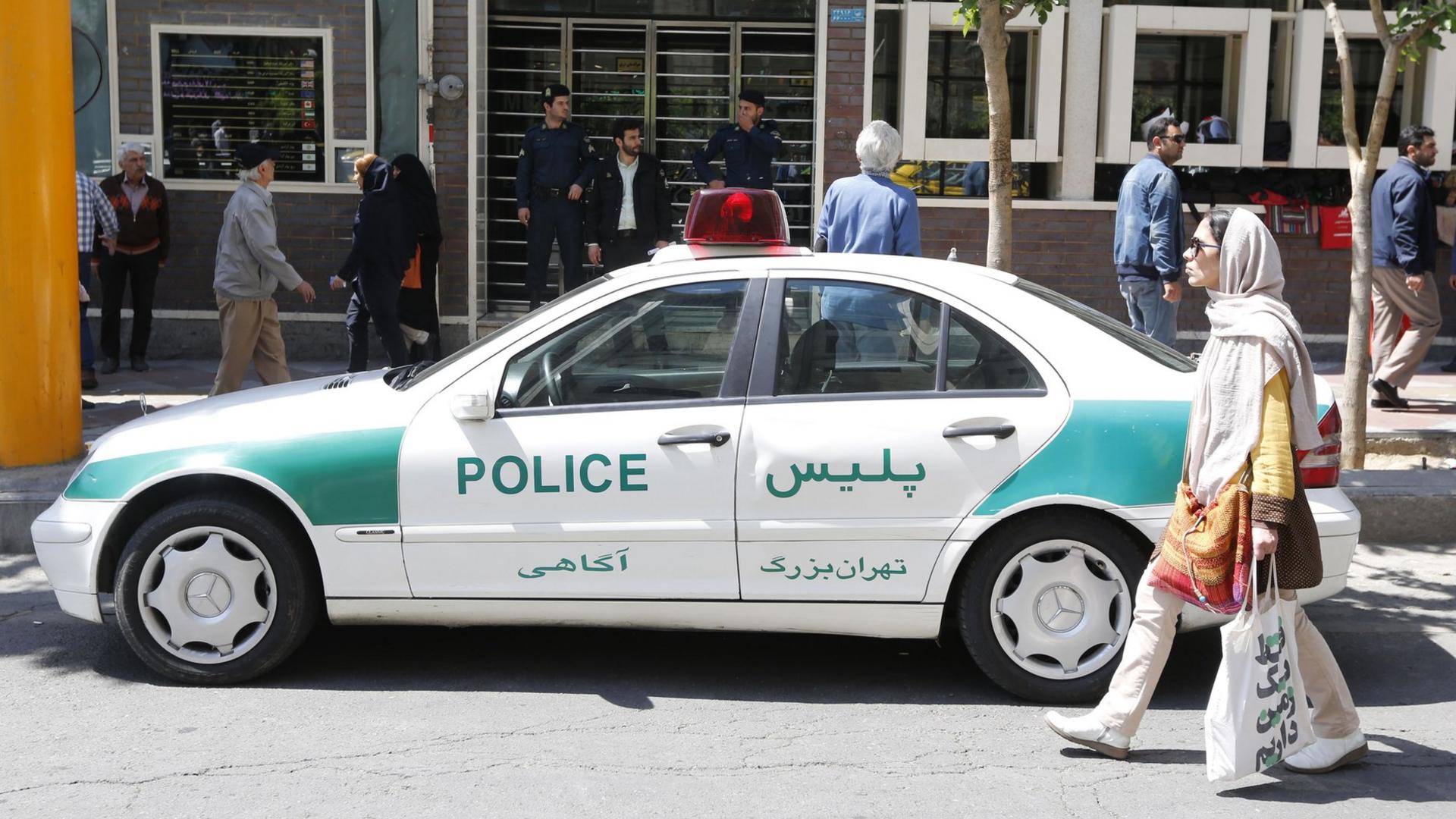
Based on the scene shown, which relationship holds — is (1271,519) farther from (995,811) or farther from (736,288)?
(736,288)

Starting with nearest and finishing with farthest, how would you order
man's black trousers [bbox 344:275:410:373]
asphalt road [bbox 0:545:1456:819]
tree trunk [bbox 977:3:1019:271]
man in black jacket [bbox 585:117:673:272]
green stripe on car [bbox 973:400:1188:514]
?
asphalt road [bbox 0:545:1456:819], green stripe on car [bbox 973:400:1188:514], tree trunk [bbox 977:3:1019:271], man's black trousers [bbox 344:275:410:373], man in black jacket [bbox 585:117:673:272]

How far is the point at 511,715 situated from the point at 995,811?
1667 mm

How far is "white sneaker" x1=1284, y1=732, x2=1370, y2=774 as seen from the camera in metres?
4.64

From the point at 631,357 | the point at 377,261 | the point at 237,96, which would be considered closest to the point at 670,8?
the point at 237,96

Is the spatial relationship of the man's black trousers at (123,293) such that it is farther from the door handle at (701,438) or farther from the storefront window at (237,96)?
the door handle at (701,438)

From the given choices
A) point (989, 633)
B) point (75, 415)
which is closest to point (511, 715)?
point (989, 633)

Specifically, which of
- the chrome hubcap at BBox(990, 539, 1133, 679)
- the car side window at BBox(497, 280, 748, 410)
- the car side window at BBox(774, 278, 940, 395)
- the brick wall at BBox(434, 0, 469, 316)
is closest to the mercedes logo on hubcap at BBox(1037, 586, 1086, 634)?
the chrome hubcap at BBox(990, 539, 1133, 679)

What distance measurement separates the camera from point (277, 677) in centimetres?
553

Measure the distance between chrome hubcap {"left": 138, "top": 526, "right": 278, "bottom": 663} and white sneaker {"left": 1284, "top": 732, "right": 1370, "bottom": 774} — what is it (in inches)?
131

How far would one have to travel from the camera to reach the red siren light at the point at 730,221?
5.76 meters

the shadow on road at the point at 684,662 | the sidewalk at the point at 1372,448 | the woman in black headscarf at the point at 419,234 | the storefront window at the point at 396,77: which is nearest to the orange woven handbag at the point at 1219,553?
the shadow on road at the point at 684,662

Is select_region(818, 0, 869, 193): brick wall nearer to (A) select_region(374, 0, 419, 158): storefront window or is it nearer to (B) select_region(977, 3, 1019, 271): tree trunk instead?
(A) select_region(374, 0, 419, 158): storefront window

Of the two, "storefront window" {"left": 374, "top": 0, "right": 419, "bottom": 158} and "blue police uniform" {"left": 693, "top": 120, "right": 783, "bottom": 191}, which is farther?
"storefront window" {"left": 374, "top": 0, "right": 419, "bottom": 158}

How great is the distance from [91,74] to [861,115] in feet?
19.9
